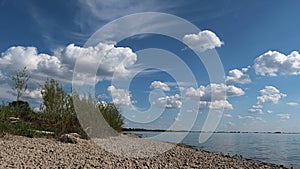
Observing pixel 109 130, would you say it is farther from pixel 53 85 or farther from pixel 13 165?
pixel 13 165

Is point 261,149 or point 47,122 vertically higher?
point 47,122

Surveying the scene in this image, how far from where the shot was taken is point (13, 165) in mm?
7707

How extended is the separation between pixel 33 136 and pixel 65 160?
→ 666cm

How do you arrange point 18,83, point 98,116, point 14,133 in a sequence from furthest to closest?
point 18,83, point 98,116, point 14,133

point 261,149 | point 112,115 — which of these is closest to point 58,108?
point 112,115

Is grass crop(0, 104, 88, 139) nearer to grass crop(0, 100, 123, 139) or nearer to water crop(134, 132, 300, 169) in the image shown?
grass crop(0, 100, 123, 139)

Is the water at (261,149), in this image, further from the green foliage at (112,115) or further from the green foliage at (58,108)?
the green foliage at (58,108)

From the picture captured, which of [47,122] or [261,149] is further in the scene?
[261,149]

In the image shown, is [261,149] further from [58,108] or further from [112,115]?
[58,108]

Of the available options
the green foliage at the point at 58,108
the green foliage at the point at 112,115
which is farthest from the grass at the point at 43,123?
the green foliage at the point at 112,115

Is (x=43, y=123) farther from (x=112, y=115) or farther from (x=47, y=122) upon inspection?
(x=112, y=115)

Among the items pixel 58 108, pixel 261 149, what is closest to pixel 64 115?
pixel 58 108

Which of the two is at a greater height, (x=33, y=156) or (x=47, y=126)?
(x=47, y=126)

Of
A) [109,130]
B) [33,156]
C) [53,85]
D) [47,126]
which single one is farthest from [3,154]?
[109,130]
